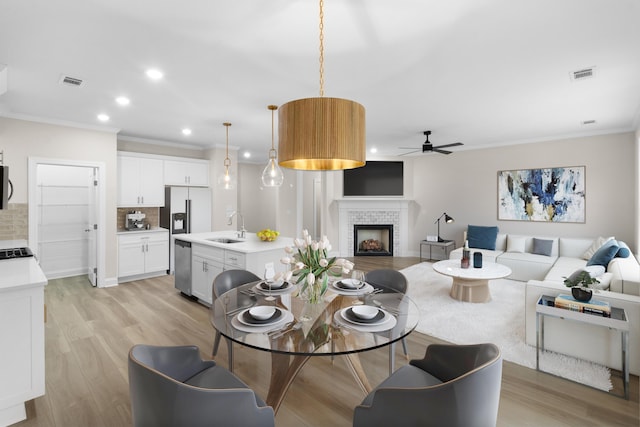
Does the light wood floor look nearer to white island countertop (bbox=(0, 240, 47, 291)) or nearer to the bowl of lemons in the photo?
white island countertop (bbox=(0, 240, 47, 291))

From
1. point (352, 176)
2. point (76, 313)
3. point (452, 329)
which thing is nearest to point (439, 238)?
point (352, 176)

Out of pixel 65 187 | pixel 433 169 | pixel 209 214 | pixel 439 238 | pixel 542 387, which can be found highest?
pixel 433 169

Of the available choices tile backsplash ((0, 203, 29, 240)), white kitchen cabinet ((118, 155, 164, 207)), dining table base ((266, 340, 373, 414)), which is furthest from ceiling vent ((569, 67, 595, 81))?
tile backsplash ((0, 203, 29, 240))

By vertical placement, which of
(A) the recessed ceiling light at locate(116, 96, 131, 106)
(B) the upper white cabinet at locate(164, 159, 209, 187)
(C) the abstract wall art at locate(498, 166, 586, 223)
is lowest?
(C) the abstract wall art at locate(498, 166, 586, 223)

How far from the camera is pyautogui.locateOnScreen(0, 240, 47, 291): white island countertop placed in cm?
193

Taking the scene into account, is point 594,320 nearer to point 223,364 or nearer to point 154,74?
point 223,364

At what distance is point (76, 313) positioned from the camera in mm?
3715

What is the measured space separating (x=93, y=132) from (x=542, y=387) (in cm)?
617

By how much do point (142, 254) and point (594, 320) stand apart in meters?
5.86

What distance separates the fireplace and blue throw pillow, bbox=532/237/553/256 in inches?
114

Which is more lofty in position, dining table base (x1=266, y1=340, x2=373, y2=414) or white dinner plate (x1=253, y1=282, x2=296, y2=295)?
white dinner plate (x1=253, y1=282, x2=296, y2=295)

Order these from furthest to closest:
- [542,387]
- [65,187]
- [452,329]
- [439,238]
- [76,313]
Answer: [439,238] < [65,187] < [76,313] < [452,329] < [542,387]

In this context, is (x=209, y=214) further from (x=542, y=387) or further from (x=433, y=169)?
(x=542, y=387)

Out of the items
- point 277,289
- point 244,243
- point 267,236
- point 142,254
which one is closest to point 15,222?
point 142,254
